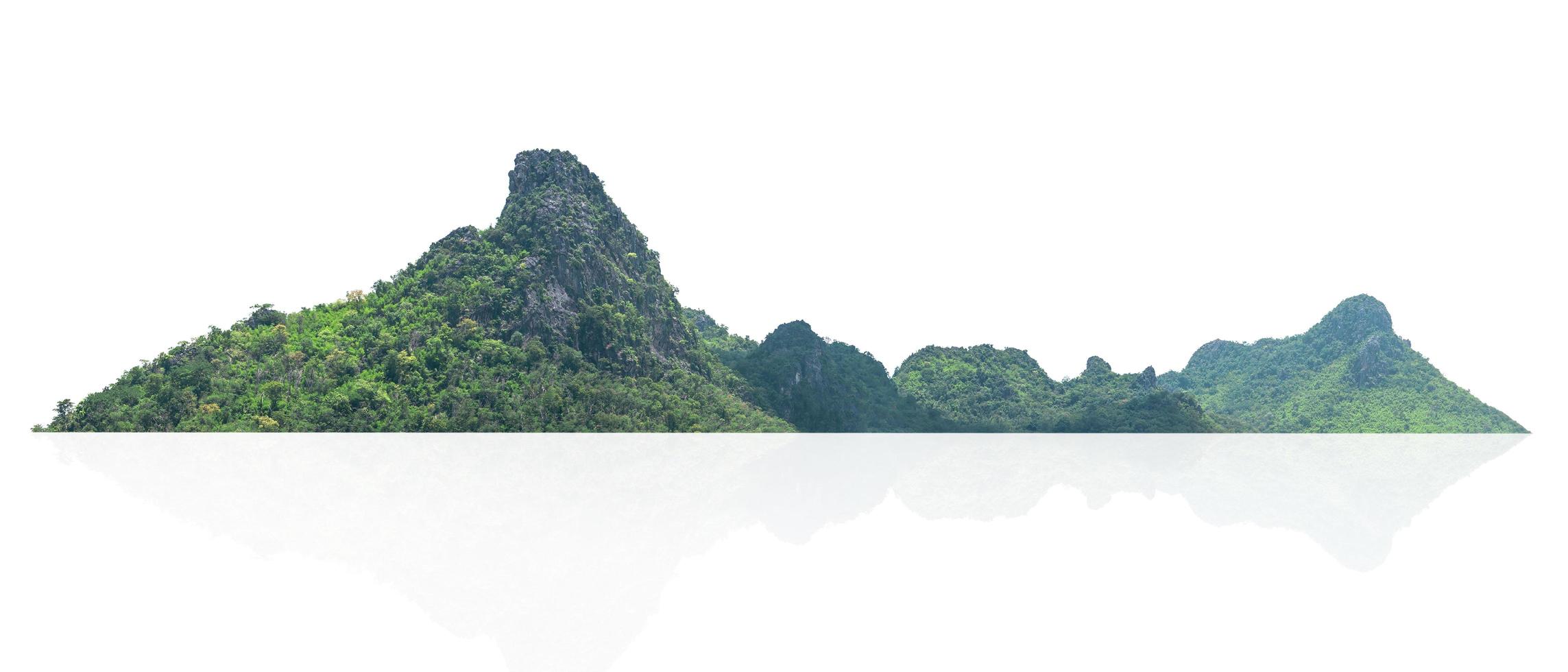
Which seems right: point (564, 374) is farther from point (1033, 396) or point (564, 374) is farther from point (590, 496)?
point (1033, 396)

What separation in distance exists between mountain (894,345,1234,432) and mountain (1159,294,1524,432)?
34.5 feet

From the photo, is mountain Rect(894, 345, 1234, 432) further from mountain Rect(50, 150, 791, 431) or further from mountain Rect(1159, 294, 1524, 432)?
mountain Rect(50, 150, 791, 431)

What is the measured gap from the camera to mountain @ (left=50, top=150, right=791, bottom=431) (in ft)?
103

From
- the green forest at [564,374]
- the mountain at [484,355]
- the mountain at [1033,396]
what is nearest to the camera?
the mountain at [484,355]

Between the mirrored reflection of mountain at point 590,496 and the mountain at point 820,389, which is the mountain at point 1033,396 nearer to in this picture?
the mountain at point 820,389

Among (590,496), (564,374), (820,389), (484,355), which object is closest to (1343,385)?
(820,389)

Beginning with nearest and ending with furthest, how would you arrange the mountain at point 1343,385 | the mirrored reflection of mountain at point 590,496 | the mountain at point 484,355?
the mirrored reflection of mountain at point 590,496 → the mountain at point 484,355 → the mountain at point 1343,385

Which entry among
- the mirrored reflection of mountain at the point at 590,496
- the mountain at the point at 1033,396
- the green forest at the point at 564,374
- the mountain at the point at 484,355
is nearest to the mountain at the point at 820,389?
the green forest at the point at 564,374

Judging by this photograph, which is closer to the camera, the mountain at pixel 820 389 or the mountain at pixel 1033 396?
the mountain at pixel 820 389

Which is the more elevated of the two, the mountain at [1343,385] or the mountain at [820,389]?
the mountain at [1343,385]

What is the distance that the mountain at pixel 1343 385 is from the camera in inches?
2242

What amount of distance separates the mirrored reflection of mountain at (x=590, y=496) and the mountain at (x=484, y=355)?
1815 millimetres

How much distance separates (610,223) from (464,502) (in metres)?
26.5

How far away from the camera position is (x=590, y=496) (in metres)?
22.3
